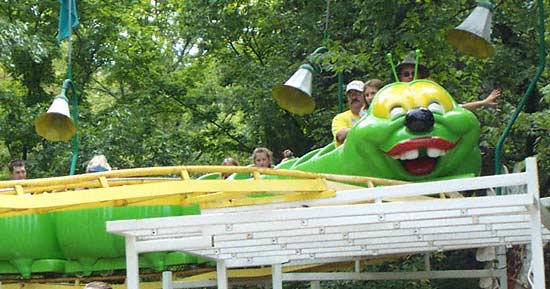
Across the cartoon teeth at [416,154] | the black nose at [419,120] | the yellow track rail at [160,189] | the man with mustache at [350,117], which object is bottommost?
the yellow track rail at [160,189]

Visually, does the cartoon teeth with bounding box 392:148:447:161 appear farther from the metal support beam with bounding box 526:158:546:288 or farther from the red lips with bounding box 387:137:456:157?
the metal support beam with bounding box 526:158:546:288

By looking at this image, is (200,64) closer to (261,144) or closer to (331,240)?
(261,144)

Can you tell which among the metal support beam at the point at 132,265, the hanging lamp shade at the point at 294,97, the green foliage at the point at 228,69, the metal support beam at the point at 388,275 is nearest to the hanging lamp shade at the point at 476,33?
the hanging lamp shade at the point at 294,97

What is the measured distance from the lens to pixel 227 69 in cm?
1738

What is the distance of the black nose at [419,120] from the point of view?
26.1 feet

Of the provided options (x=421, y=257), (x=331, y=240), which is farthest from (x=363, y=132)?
(x=421, y=257)

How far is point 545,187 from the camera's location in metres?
14.9

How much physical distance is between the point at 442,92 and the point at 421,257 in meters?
6.75

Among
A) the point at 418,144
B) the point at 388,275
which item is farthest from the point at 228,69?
the point at 418,144

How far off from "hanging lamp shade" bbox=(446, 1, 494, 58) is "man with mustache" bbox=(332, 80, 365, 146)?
926mm

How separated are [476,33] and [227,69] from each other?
365 inches

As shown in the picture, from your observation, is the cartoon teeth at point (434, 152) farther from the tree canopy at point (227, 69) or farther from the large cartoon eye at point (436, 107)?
the tree canopy at point (227, 69)

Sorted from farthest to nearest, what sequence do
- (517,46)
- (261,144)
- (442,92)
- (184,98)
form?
(184,98) < (261,144) < (517,46) < (442,92)

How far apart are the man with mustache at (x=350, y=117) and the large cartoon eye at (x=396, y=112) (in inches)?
29.4
